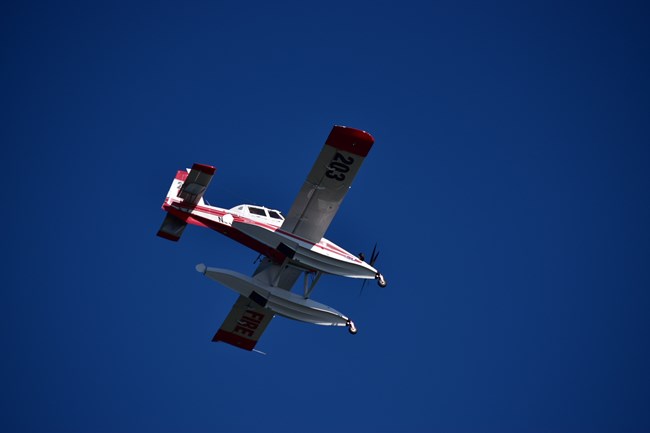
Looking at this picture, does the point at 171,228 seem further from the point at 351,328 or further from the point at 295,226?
the point at 351,328

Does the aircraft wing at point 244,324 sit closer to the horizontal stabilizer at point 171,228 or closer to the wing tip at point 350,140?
the horizontal stabilizer at point 171,228

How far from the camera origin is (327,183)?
21.8 metres

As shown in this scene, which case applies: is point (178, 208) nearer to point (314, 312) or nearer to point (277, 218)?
point (277, 218)

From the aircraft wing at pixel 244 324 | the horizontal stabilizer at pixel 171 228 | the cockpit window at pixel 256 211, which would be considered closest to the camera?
the horizontal stabilizer at pixel 171 228

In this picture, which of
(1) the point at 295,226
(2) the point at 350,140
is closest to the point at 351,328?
(1) the point at 295,226

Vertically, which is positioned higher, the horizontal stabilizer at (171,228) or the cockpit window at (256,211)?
the cockpit window at (256,211)

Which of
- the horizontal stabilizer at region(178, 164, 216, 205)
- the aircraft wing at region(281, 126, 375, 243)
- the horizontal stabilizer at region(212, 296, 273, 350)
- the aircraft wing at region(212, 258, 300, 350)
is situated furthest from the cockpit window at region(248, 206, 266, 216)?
the horizontal stabilizer at region(212, 296, 273, 350)

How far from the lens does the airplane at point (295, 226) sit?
21188mm

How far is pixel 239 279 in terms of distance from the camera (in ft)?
74.4

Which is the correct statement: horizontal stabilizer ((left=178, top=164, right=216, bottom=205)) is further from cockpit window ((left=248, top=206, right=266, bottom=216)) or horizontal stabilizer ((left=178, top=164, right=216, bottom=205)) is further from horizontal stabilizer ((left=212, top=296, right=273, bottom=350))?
horizontal stabilizer ((left=212, top=296, right=273, bottom=350))

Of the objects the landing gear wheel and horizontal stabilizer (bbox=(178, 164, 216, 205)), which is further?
the landing gear wheel

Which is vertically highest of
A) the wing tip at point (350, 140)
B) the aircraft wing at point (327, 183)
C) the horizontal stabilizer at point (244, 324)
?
the wing tip at point (350, 140)

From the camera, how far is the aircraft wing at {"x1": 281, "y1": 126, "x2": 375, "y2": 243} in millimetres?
20734

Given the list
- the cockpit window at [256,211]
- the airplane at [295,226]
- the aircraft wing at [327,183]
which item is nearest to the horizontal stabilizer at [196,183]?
the airplane at [295,226]
